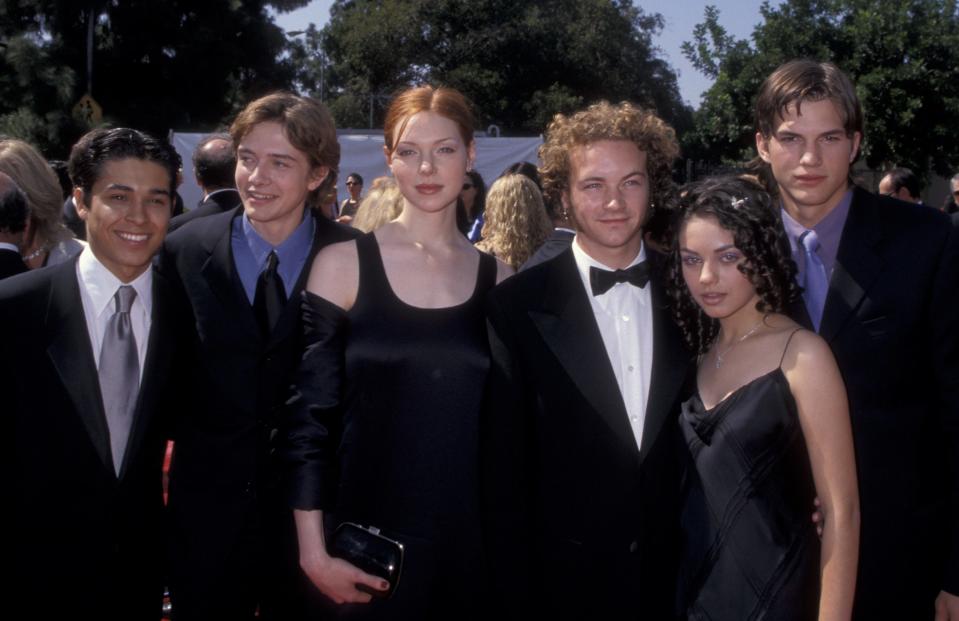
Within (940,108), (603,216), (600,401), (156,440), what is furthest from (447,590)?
(940,108)

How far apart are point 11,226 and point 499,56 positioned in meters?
34.0

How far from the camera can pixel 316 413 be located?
2.41 m

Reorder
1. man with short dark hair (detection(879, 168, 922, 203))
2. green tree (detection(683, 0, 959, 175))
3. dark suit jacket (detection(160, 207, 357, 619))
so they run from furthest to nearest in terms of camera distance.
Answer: green tree (detection(683, 0, 959, 175)) → man with short dark hair (detection(879, 168, 922, 203)) → dark suit jacket (detection(160, 207, 357, 619))

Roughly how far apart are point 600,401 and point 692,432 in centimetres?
27

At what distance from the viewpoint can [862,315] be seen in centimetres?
254

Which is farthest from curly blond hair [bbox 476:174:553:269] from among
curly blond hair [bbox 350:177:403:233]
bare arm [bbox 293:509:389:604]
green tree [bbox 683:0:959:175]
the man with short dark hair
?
green tree [bbox 683:0:959:175]

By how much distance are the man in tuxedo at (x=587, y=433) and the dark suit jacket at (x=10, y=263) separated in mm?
1768

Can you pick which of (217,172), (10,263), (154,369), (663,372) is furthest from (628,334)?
(217,172)

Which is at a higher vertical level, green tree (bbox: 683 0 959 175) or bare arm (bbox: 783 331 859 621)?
green tree (bbox: 683 0 959 175)

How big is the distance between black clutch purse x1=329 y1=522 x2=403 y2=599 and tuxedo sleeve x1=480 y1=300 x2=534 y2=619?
28cm

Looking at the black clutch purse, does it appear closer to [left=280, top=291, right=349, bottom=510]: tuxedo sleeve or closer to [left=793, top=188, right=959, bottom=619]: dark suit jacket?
[left=280, top=291, right=349, bottom=510]: tuxedo sleeve

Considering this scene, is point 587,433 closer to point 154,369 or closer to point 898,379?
point 898,379

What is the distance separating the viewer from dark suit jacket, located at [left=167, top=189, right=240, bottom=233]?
175 inches

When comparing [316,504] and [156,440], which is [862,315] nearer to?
[316,504]
